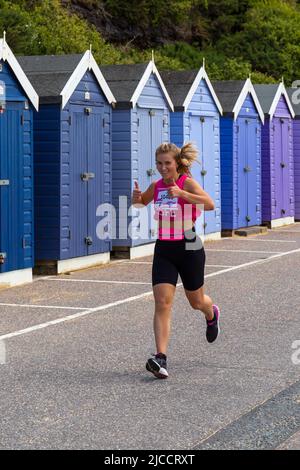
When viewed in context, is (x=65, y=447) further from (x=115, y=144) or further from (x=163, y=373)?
(x=115, y=144)

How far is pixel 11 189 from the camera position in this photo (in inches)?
514

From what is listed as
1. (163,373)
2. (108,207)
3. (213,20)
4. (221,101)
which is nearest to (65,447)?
(163,373)

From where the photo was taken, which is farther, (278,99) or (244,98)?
(278,99)

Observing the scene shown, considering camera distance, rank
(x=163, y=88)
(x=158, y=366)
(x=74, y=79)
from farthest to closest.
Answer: (x=163, y=88), (x=74, y=79), (x=158, y=366)

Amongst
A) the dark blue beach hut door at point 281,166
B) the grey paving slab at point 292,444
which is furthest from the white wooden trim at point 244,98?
the grey paving slab at point 292,444

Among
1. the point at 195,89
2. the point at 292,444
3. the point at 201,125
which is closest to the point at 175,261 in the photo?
the point at 292,444

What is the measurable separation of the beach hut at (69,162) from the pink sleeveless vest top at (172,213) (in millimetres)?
6272

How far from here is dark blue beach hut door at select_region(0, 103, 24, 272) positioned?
12859 mm

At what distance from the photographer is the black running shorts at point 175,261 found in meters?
7.96

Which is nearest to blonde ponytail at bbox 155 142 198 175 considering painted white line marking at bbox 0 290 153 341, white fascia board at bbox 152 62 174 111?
painted white line marking at bbox 0 290 153 341

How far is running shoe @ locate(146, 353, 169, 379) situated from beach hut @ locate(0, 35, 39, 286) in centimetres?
534

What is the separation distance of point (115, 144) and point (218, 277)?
344 centimetres

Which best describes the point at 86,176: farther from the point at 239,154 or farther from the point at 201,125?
the point at 239,154

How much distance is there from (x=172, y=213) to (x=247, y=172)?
43.6ft
